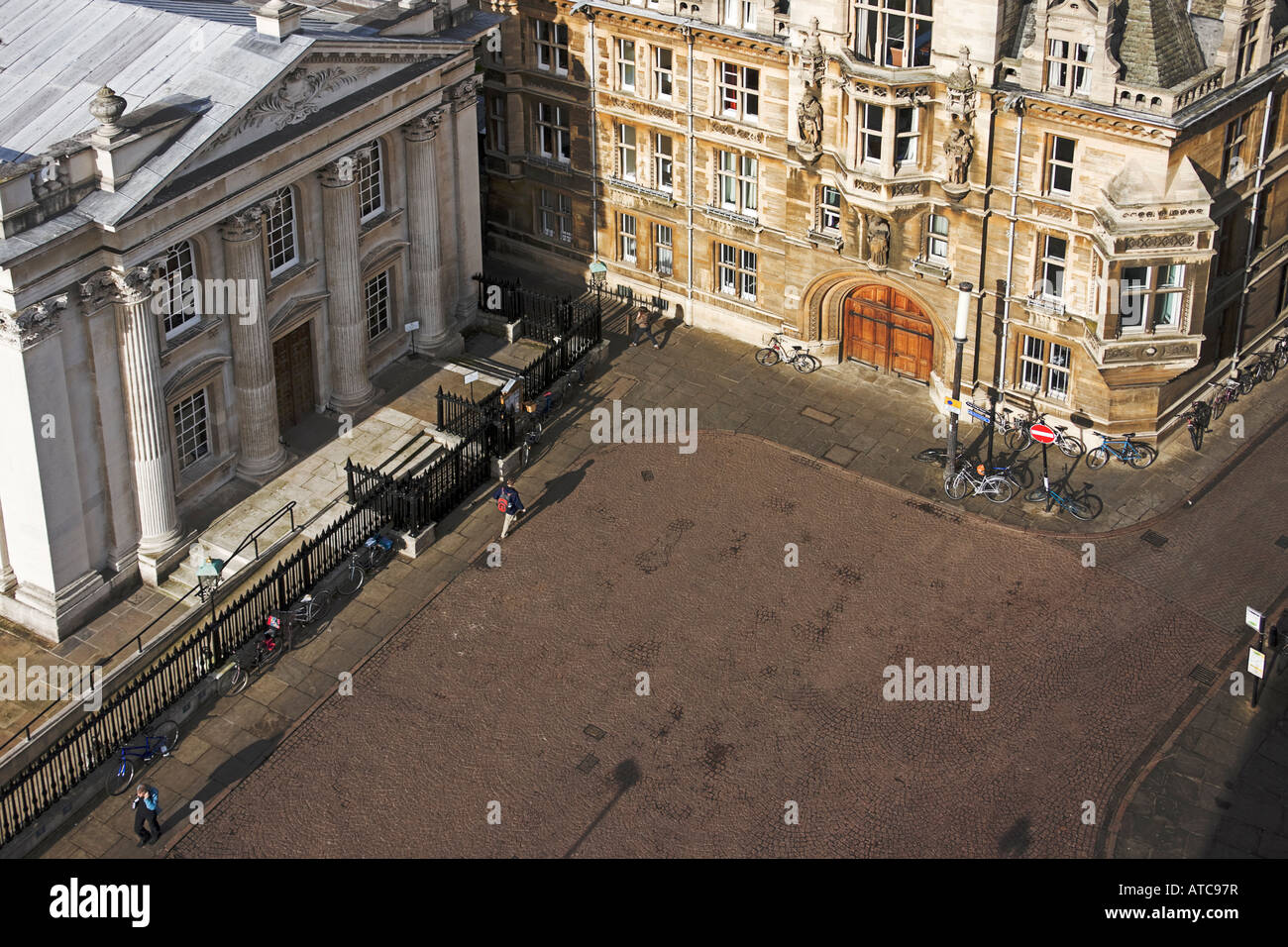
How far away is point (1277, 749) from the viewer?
52031 mm

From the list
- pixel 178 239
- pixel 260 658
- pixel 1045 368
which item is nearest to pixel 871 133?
pixel 1045 368

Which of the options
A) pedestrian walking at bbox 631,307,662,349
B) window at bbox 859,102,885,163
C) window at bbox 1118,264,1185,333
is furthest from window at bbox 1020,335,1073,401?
pedestrian walking at bbox 631,307,662,349

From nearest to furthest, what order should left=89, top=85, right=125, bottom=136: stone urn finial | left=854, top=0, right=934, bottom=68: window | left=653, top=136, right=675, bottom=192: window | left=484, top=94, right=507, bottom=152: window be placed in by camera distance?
left=89, top=85, right=125, bottom=136: stone urn finial, left=854, top=0, right=934, bottom=68: window, left=653, top=136, right=675, bottom=192: window, left=484, top=94, right=507, bottom=152: window

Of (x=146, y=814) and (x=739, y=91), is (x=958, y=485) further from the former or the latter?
(x=146, y=814)

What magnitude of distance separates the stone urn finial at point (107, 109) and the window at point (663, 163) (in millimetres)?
25204

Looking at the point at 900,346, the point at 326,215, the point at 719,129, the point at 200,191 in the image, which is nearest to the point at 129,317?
the point at 200,191

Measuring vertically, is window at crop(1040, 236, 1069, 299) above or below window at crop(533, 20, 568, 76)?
below

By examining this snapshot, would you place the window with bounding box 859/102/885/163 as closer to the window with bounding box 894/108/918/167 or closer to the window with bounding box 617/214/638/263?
the window with bounding box 894/108/918/167

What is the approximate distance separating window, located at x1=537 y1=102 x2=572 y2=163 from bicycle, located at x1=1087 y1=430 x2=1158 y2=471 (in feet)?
81.5

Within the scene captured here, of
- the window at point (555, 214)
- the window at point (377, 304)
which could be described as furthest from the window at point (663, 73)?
the window at point (377, 304)

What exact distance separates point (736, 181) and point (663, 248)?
507 centimetres

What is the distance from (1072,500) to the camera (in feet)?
205

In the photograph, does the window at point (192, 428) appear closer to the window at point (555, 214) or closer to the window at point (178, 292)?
the window at point (178, 292)

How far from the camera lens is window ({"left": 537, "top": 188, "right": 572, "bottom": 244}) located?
75.8 metres
